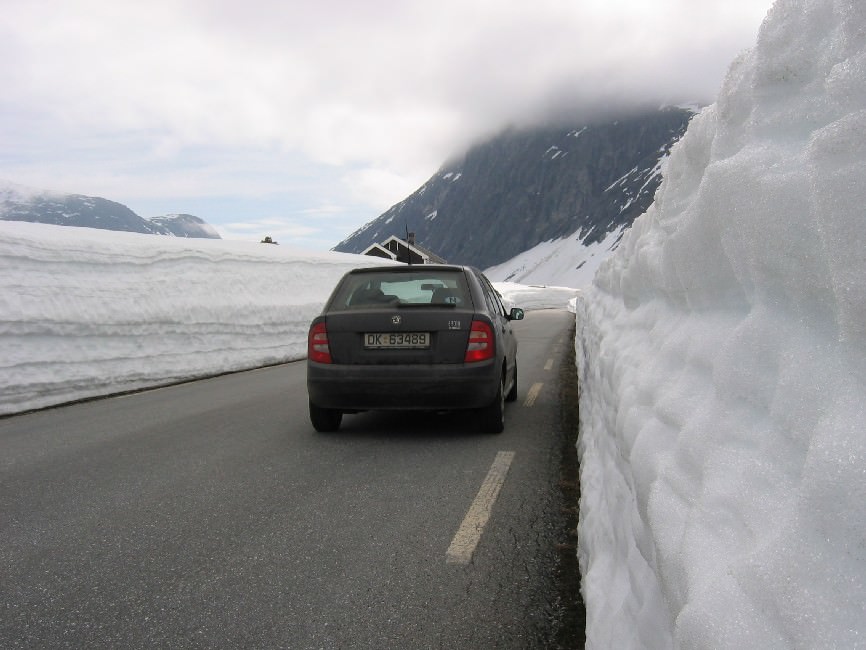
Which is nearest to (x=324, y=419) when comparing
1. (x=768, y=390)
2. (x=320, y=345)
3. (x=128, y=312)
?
(x=320, y=345)

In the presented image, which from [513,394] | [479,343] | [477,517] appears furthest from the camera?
[513,394]

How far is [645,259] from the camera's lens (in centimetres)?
344

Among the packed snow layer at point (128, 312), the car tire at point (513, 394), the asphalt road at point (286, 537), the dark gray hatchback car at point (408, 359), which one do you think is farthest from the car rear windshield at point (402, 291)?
the packed snow layer at point (128, 312)

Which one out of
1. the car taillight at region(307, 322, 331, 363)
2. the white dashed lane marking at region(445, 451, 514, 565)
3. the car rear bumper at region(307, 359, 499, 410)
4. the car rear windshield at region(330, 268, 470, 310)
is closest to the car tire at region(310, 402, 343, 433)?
the car rear bumper at region(307, 359, 499, 410)

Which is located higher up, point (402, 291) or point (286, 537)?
point (402, 291)

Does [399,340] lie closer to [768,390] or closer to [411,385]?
[411,385]

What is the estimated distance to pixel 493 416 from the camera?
607cm

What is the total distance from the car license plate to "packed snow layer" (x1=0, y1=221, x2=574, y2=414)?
17.8 ft

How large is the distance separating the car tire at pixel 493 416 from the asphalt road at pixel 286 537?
5.4 inches

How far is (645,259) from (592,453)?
119 cm

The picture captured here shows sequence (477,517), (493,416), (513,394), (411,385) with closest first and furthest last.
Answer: (477,517) → (411,385) → (493,416) → (513,394)

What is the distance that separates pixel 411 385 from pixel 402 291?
1.20m

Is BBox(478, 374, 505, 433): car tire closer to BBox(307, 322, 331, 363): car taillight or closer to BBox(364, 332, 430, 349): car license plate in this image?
BBox(364, 332, 430, 349): car license plate

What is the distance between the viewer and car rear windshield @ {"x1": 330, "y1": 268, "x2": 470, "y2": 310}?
20.2 feet
